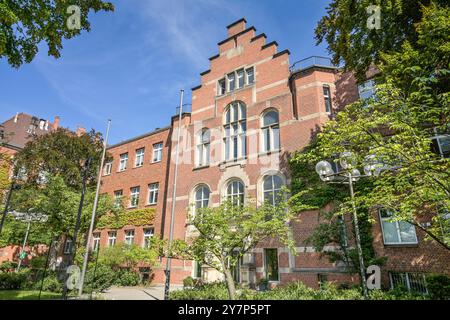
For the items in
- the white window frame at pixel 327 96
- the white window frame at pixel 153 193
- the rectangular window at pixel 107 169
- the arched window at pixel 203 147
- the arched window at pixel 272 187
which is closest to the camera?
the arched window at pixel 272 187

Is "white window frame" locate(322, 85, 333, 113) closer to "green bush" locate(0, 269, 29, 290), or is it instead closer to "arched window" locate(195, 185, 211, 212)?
"arched window" locate(195, 185, 211, 212)

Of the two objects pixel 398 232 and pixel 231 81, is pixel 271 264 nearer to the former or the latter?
pixel 398 232

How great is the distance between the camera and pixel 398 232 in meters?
14.3

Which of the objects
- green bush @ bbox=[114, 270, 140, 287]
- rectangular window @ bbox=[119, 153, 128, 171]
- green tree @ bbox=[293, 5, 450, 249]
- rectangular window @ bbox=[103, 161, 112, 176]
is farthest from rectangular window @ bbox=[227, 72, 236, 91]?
rectangular window @ bbox=[103, 161, 112, 176]

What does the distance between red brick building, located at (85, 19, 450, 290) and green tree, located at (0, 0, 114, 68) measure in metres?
9.79

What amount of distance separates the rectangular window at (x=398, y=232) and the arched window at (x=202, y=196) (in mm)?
11923

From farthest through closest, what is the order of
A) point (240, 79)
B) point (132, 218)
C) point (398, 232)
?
point (132, 218)
point (240, 79)
point (398, 232)

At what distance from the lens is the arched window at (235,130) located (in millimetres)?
21453

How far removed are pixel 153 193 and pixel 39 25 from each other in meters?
18.9

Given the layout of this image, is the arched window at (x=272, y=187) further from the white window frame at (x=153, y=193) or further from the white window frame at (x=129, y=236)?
the white window frame at (x=129, y=236)

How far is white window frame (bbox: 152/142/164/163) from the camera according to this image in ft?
88.6

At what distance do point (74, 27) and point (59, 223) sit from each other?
14.0 meters

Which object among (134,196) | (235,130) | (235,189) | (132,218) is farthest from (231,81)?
(132,218)

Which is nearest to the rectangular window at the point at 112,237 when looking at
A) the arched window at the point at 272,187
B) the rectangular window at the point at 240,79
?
the arched window at the point at 272,187
